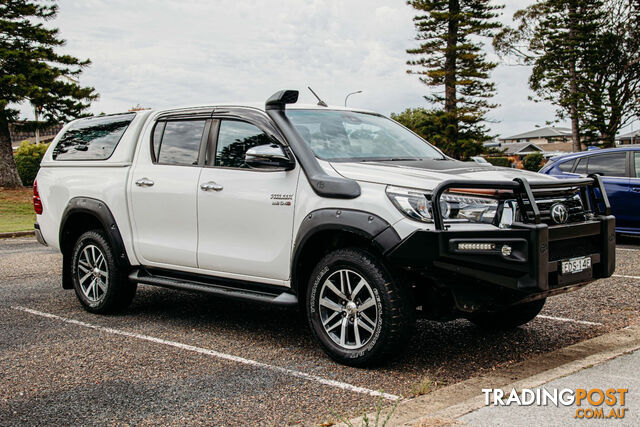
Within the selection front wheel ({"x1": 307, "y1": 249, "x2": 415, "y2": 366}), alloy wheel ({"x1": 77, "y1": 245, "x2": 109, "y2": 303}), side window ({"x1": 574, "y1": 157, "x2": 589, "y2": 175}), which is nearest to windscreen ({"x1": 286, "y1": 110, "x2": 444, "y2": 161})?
front wheel ({"x1": 307, "y1": 249, "x2": 415, "y2": 366})

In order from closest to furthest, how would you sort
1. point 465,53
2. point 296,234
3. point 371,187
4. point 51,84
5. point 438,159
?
point 371,187
point 296,234
point 438,159
point 51,84
point 465,53

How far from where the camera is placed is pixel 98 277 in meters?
6.86

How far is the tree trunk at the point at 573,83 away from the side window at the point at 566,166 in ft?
116

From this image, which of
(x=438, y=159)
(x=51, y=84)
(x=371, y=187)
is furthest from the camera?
(x=51, y=84)

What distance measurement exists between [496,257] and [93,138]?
4.55m

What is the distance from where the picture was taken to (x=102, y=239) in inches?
266

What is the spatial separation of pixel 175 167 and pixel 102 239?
1.23 m

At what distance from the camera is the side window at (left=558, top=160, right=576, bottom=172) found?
12672 millimetres

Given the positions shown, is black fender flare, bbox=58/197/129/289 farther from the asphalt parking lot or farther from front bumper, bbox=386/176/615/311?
front bumper, bbox=386/176/615/311

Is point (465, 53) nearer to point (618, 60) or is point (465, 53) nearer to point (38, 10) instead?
point (618, 60)

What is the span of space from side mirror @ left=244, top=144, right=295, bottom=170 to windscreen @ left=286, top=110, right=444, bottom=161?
0.24 metres

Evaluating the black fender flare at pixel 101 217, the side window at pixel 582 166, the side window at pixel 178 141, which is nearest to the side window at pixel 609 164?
the side window at pixel 582 166

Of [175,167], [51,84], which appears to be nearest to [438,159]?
[175,167]

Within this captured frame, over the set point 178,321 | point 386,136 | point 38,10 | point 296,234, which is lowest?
point 178,321
